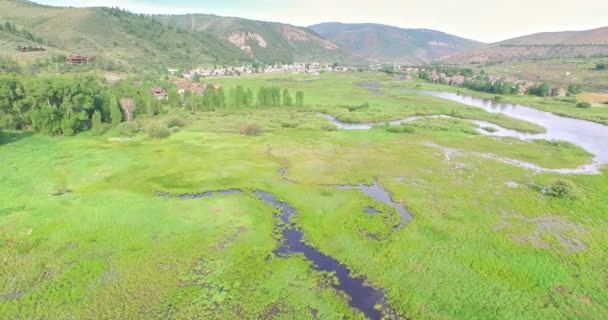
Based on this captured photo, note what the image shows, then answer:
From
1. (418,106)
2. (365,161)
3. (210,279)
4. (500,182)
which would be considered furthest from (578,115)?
(210,279)

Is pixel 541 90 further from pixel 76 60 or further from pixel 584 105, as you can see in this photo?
pixel 76 60

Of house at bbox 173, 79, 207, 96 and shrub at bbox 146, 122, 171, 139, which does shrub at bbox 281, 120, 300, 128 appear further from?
house at bbox 173, 79, 207, 96

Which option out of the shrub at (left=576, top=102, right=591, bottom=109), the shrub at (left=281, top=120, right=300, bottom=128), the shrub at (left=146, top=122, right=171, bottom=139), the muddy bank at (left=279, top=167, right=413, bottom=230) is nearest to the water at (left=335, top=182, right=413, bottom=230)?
the muddy bank at (left=279, top=167, right=413, bottom=230)

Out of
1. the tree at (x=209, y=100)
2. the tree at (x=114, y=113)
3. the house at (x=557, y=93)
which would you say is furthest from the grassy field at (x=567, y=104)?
the tree at (x=114, y=113)

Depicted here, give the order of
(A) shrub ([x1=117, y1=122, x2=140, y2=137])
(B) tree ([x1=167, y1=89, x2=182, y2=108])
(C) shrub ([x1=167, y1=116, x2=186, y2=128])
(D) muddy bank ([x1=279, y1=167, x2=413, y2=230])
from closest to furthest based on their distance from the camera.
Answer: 1. (D) muddy bank ([x1=279, y1=167, x2=413, y2=230])
2. (A) shrub ([x1=117, y1=122, x2=140, y2=137])
3. (C) shrub ([x1=167, y1=116, x2=186, y2=128])
4. (B) tree ([x1=167, y1=89, x2=182, y2=108])

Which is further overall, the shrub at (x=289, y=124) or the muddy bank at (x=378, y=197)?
the shrub at (x=289, y=124)

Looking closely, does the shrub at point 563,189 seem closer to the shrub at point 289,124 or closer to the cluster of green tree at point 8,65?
the shrub at point 289,124

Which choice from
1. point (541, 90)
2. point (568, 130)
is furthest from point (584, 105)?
point (568, 130)
